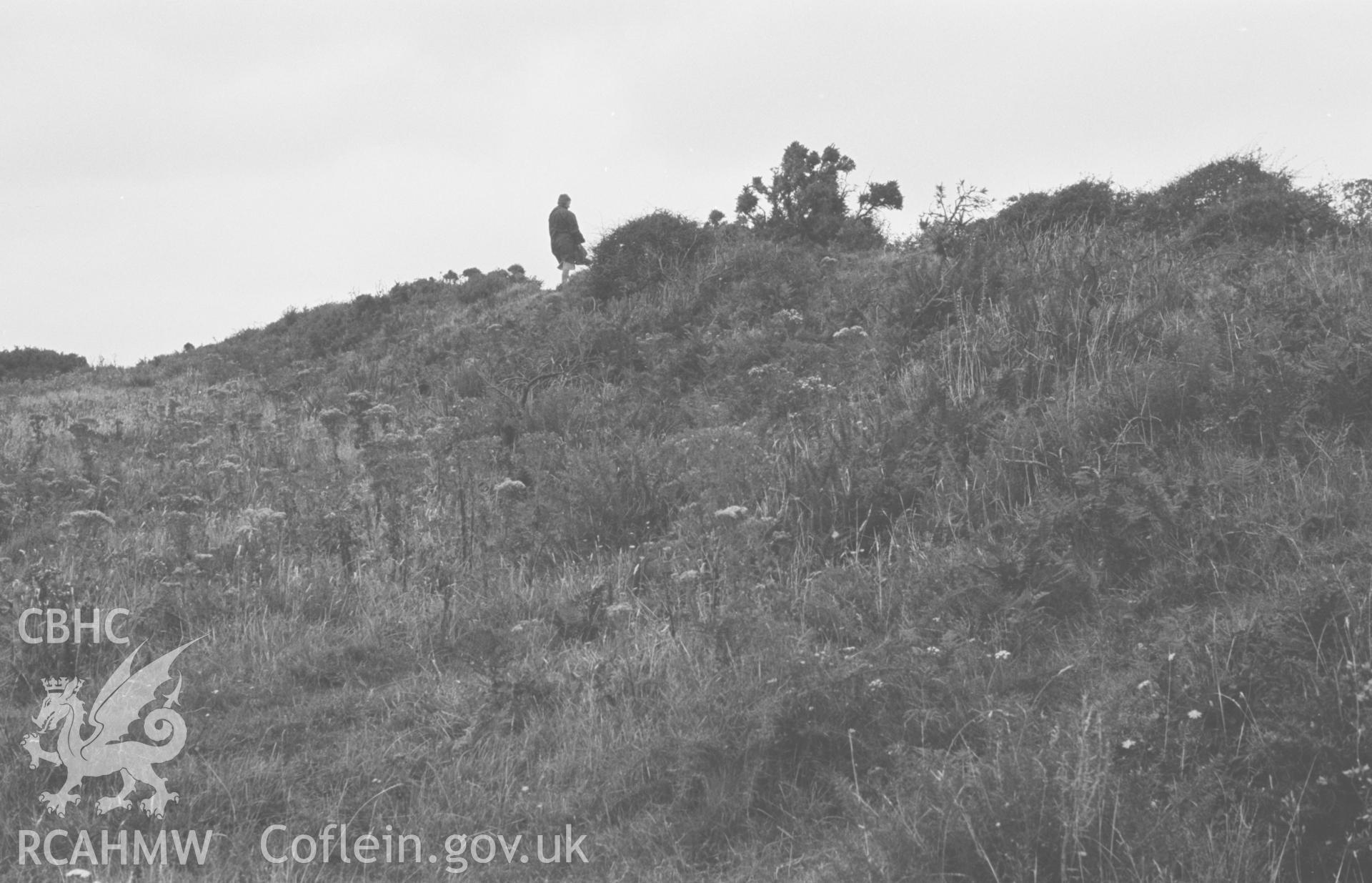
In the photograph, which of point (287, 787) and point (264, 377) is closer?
point (287, 787)

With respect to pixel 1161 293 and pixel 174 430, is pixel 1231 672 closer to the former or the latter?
pixel 1161 293

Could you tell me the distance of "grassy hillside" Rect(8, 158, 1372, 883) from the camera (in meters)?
3.19

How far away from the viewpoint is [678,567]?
17.0ft

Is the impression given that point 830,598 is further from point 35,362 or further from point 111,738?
point 35,362

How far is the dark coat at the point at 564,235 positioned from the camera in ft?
66.5

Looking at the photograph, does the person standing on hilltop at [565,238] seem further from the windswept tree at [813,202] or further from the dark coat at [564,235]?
the windswept tree at [813,202]

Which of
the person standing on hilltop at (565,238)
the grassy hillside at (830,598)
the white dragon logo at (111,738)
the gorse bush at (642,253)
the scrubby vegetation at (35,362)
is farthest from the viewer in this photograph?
the scrubby vegetation at (35,362)

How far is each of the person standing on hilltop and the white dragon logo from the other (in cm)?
1621

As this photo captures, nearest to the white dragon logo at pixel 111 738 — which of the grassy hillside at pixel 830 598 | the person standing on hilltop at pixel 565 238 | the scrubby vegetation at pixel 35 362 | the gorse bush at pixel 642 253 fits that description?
the grassy hillside at pixel 830 598

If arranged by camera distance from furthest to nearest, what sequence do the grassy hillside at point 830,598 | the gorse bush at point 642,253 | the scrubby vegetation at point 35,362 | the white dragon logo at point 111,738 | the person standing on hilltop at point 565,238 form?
1. the scrubby vegetation at point 35,362
2. the person standing on hilltop at point 565,238
3. the gorse bush at point 642,253
4. the white dragon logo at point 111,738
5. the grassy hillside at point 830,598

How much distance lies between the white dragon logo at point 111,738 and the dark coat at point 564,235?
1623cm

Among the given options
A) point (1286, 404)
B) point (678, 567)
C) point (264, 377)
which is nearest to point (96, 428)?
point (264, 377)

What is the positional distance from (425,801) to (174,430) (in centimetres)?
764

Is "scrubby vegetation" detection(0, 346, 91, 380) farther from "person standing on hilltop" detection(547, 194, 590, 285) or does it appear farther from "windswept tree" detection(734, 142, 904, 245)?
"windswept tree" detection(734, 142, 904, 245)
